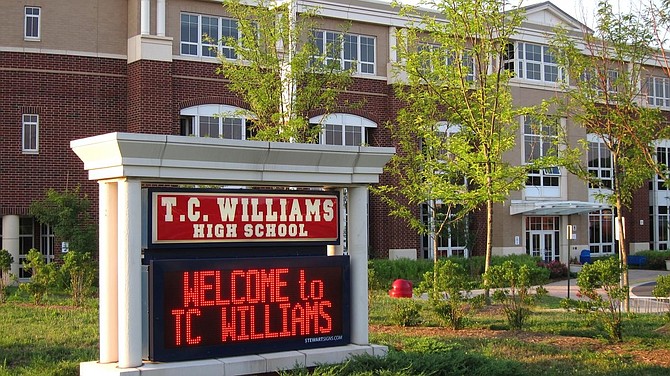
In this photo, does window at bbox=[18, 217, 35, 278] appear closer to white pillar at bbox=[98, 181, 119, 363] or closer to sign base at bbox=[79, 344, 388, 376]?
sign base at bbox=[79, 344, 388, 376]

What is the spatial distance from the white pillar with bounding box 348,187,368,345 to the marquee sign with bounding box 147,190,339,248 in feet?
0.86

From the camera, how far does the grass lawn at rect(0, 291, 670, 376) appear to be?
9.73 m

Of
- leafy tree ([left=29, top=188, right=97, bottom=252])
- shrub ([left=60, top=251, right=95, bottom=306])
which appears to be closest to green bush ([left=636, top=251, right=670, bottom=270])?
leafy tree ([left=29, top=188, right=97, bottom=252])

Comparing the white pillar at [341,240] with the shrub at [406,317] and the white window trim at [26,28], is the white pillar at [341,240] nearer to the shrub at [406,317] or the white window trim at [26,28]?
the shrub at [406,317]

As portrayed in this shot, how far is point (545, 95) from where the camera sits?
41.4 metres

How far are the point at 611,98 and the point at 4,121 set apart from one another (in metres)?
20.1

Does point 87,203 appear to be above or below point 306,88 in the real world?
below

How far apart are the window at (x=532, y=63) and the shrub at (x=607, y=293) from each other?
88.3 ft

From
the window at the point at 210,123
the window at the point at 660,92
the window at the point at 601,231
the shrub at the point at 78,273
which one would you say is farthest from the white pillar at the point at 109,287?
the window at the point at 660,92

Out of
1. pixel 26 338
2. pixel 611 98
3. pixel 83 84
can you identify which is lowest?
pixel 26 338

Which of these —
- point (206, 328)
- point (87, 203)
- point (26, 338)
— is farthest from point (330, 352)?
point (87, 203)

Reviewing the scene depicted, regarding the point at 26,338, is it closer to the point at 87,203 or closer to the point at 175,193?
the point at 175,193

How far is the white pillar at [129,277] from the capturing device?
8641 mm

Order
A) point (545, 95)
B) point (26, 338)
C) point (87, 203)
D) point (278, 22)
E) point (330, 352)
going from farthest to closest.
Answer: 1. point (545, 95)
2. point (87, 203)
3. point (278, 22)
4. point (26, 338)
5. point (330, 352)
